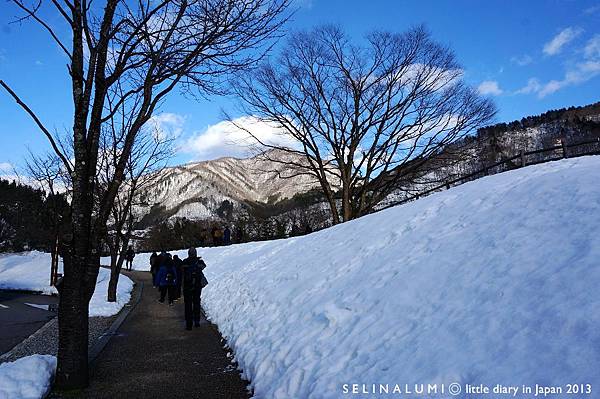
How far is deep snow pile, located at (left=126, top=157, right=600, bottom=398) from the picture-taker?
2941 mm

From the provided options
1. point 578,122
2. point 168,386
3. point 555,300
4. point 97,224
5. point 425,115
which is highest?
point 578,122

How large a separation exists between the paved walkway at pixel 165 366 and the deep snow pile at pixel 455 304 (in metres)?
0.36

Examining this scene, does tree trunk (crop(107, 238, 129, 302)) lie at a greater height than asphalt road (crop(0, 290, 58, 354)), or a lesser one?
greater

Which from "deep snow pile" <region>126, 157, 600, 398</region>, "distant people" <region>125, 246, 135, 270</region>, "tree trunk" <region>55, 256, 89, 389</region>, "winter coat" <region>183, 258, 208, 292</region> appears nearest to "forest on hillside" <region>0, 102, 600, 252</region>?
"distant people" <region>125, 246, 135, 270</region>

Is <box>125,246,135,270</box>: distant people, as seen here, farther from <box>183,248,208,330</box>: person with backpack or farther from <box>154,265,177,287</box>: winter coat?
<box>183,248,208,330</box>: person with backpack

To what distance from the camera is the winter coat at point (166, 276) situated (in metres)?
13.1

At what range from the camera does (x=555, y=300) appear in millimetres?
3201

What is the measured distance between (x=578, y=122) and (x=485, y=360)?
75.8m

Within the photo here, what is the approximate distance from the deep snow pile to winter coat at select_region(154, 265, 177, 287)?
6.10m

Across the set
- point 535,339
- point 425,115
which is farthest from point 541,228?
point 425,115

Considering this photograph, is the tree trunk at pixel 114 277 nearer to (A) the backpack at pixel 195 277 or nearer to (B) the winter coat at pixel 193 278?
(B) the winter coat at pixel 193 278

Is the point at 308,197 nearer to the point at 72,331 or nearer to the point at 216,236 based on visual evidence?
the point at 216,236

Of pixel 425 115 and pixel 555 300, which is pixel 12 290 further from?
pixel 555 300

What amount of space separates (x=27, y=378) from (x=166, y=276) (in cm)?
882
